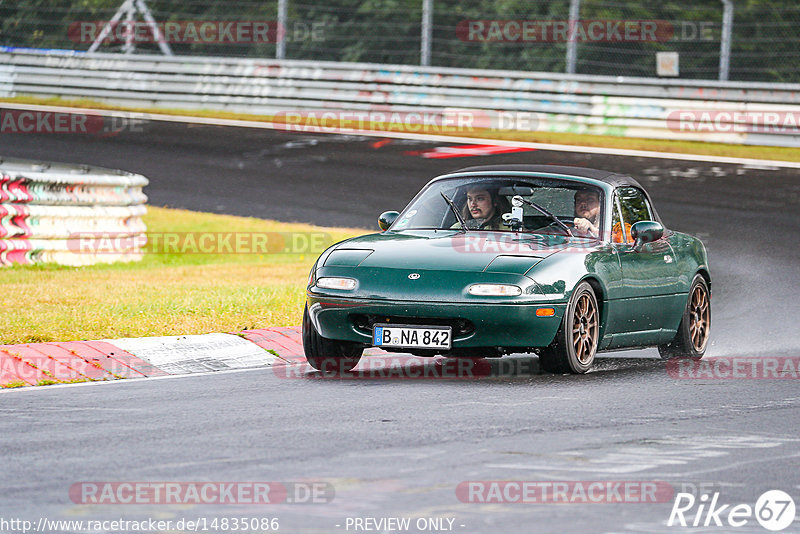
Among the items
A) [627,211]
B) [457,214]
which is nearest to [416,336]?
[457,214]

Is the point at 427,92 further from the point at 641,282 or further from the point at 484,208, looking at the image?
the point at 641,282

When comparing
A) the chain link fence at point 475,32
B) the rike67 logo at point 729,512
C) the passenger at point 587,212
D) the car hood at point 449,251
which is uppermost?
the chain link fence at point 475,32

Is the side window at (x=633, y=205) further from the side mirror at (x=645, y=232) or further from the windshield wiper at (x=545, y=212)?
the windshield wiper at (x=545, y=212)

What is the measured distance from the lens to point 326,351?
9.62m

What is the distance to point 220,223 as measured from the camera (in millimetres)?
18906

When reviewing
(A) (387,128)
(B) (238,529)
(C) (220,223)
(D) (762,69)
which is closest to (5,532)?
(B) (238,529)

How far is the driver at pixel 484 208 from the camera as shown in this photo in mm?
10281

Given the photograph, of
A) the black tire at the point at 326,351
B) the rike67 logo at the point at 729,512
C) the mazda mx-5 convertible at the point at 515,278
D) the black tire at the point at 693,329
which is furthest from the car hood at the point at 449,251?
the rike67 logo at the point at 729,512

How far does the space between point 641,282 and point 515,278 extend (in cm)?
159

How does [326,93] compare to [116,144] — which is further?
[326,93]

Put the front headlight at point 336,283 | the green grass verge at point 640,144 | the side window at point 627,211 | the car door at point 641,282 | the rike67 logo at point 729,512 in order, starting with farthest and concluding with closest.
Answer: the green grass verge at point 640,144 → the side window at point 627,211 → the car door at point 641,282 → the front headlight at point 336,283 → the rike67 logo at point 729,512

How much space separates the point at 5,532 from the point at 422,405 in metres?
3.35

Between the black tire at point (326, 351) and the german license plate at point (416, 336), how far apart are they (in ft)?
1.70

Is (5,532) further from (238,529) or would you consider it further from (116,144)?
(116,144)
